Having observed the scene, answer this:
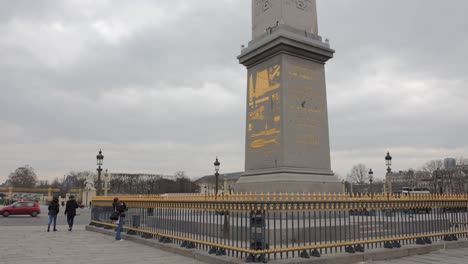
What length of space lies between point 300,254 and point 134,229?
7.72 meters

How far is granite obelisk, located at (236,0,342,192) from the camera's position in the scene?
15.3 metres

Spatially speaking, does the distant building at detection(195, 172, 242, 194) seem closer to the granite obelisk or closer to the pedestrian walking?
the granite obelisk

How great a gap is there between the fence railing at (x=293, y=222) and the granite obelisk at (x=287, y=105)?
11.8ft

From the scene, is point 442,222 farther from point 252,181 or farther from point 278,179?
point 252,181

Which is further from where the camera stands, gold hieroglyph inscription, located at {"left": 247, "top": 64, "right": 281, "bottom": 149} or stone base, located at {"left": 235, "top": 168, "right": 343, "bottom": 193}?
gold hieroglyph inscription, located at {"left": 247, "top": 64, "right": 281, "bottom": 149}

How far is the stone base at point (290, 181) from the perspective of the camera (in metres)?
14.6

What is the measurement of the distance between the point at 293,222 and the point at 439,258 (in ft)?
14.1

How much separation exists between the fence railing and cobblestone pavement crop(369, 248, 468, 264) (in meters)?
0.56

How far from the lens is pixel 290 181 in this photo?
1455 cm

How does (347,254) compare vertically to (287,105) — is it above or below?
below

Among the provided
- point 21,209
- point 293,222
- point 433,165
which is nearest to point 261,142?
point 293,222

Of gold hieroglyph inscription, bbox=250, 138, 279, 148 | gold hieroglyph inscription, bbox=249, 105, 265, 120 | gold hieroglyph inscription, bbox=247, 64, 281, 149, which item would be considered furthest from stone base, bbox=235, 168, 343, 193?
gold hieroglyph inscription, bbox=249, 105, 265, 120

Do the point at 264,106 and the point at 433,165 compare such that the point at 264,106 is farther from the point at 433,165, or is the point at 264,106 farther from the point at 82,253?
the point at 433,165

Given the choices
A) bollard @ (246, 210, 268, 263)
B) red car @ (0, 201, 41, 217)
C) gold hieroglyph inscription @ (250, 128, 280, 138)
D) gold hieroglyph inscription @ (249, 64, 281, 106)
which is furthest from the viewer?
red car @ (0, 201, 41, 217)
